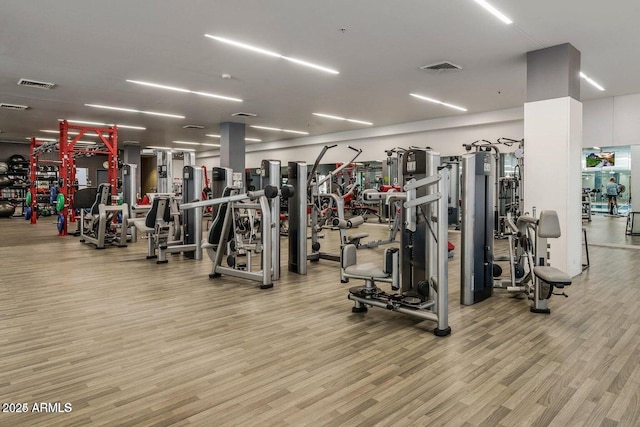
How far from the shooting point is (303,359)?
272 centimetres

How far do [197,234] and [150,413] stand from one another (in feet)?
16.5

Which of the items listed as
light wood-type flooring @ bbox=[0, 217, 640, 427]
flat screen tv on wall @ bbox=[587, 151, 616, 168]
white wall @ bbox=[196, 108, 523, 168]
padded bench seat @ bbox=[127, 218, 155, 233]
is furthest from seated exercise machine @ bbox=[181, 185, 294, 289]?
flat screen tv on wall @ bbox=[587, 151, 616, 168]

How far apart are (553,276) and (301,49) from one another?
4.19m


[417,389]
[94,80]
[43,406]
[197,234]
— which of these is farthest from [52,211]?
[417,389]

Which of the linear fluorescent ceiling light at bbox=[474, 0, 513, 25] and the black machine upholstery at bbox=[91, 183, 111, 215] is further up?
the linear fluorescent ceiling light at bbox=[474, 0, 513, 25]

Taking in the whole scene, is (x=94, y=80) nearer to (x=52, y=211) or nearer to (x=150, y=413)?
(x=150, y=413)

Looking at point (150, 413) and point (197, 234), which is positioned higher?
point (197, 234)

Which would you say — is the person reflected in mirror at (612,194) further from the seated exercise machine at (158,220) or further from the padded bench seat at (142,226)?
the padded bench seat at (142,226)

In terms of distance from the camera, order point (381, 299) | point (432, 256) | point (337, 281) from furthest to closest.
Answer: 1. point (337, 281)
2. point (381, 299)
3. point (432, 256)

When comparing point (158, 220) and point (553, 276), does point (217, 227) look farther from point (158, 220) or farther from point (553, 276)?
point (553, 276)

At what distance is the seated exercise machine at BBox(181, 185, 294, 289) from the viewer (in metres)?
4.76

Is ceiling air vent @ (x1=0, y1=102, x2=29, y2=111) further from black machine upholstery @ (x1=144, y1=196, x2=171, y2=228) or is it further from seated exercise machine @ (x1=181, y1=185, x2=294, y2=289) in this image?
seated exercise machine @ (x1=181, y1=185, x2=294, y2=289)

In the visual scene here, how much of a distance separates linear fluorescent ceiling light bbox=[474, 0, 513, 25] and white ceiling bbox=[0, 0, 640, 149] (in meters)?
0.09

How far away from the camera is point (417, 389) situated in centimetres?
230
